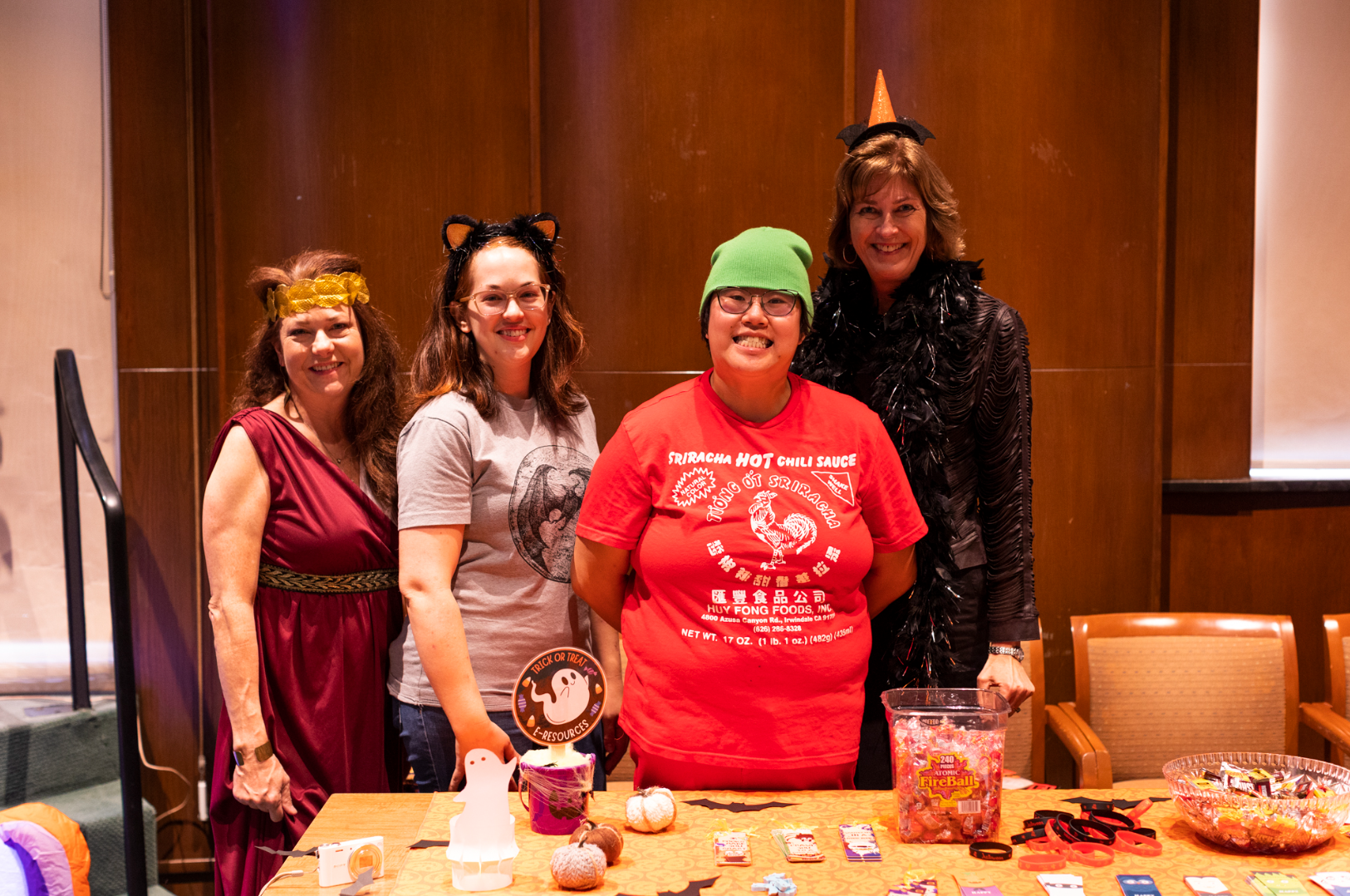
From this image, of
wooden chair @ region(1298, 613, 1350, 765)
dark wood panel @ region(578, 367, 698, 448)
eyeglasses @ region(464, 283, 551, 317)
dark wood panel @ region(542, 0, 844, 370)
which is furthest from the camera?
dark wood panel @ region(578, 367, 698, 448)

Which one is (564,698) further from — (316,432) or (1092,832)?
(316,432)

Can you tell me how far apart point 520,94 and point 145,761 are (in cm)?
239

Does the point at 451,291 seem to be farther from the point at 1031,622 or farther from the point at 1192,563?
the point at 1192,563

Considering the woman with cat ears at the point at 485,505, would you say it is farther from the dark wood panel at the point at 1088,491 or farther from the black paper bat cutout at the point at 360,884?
the dark wood panel at the point at 1088,491

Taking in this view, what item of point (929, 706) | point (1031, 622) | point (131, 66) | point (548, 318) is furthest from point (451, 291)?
point (131, 66)

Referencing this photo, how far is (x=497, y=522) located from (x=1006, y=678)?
1.01 meters

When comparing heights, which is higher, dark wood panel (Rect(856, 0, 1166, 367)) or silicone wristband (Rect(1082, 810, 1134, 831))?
dark wood panel (Rect(856, 0, 1166, 367))

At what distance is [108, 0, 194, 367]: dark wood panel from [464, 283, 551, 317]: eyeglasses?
1710 mm

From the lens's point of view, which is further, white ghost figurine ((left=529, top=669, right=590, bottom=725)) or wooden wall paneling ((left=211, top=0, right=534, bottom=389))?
wooden wall paneling ((left=211, top=0, right=534, bottom=389))

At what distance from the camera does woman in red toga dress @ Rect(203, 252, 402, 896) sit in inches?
78.5

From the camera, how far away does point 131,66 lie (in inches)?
121

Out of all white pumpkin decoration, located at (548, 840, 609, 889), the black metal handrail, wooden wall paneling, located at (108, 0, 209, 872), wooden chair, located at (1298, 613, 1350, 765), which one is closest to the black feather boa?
white pumpkin decoration, located at (548, 840, 609, 889)

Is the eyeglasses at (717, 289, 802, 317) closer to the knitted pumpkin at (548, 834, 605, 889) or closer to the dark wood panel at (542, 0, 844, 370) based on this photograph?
the knitted pumpkin at (548, 834, 605, 889)

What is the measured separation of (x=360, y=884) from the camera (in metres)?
1.48
